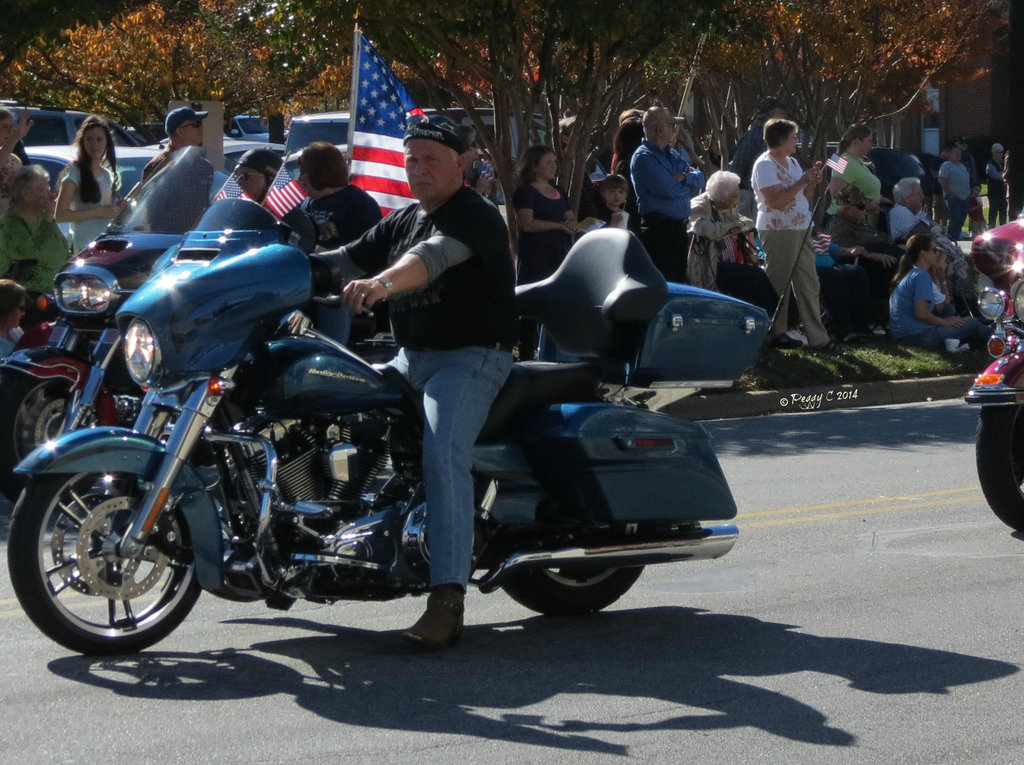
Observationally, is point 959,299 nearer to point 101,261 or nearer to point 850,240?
point 850,240

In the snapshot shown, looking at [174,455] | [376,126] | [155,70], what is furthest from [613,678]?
[155,70]

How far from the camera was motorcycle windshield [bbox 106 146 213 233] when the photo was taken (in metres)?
8.22

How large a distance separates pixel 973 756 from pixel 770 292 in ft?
31.7

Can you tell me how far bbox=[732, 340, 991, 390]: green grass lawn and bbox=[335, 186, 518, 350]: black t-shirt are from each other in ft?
24.2

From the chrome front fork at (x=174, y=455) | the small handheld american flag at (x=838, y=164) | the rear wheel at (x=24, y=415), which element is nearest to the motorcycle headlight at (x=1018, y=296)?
the chrome front fork at (x=174, y=455)

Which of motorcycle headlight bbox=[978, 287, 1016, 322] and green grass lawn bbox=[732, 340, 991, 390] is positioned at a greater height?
motorcycle headlight bbox=[978, 287, 1016, 322]

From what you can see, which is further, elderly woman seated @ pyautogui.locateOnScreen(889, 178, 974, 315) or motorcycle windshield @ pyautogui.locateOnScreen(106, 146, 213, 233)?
elderly woman seated @ pyautogui.locateOnScreen(889, 178, 974, 315)

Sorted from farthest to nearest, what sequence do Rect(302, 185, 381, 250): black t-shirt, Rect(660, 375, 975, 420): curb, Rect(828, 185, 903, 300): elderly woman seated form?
1. Rect(828, 185, 903, 300): elderly woman seated
2. Rect(660, 375, 975, 420): curb
3. Rect(302, 185, 381, 250): black t-shirt

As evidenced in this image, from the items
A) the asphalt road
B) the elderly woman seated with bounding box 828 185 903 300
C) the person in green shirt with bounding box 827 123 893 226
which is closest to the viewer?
the asphalt road

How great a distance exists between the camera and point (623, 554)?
19.9ft

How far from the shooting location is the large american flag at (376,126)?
11.8 m

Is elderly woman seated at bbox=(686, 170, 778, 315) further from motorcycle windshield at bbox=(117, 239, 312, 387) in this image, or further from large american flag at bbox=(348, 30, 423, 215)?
motorcycle windshield at bbox=(117, 239, 312, 387)

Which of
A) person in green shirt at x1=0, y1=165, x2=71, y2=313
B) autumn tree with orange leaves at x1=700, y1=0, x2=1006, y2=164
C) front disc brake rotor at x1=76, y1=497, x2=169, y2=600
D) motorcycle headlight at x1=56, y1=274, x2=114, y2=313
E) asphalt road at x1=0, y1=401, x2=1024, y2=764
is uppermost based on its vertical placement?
autumn tree with orange leaves at x1=700, y1=0, x2=1006, y2=164

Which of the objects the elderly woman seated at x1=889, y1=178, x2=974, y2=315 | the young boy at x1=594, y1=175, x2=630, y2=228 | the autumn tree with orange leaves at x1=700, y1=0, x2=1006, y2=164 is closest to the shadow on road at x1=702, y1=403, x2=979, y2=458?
the young boy at x1=594, y1=175, x2=630, y2=228
